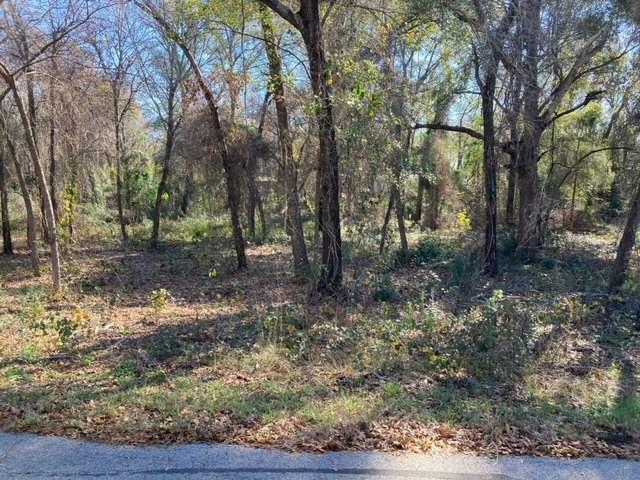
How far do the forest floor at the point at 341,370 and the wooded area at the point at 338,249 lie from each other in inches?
1.5

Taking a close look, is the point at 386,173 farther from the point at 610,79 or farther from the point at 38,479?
the point at 610,79

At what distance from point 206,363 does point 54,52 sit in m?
7.66

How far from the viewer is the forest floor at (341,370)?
4062mm

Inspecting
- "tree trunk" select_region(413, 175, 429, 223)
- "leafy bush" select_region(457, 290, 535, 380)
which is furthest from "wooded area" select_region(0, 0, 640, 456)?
"tree trunk" select_region(413, 175, 429, 223)

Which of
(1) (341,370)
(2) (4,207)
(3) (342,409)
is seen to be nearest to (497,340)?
(1) (341,370)

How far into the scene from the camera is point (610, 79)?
14.8 metres

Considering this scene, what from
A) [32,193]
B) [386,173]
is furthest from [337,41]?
[32,193]

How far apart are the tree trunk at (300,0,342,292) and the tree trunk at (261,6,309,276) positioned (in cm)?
101

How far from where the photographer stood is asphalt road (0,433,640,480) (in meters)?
3.42

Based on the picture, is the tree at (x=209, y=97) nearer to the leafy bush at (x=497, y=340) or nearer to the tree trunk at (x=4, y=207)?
the tree trunk at (x=4, y=207)

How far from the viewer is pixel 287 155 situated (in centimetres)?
998

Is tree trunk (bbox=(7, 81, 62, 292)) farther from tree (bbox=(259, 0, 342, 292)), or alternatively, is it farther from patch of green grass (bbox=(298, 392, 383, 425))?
patch of green grass (bbox=(298, 392, 383, 425))

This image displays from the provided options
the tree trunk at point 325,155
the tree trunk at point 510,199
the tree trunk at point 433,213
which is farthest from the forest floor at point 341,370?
the tree trunk at point 433,213

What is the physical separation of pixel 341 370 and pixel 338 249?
12.4ft
